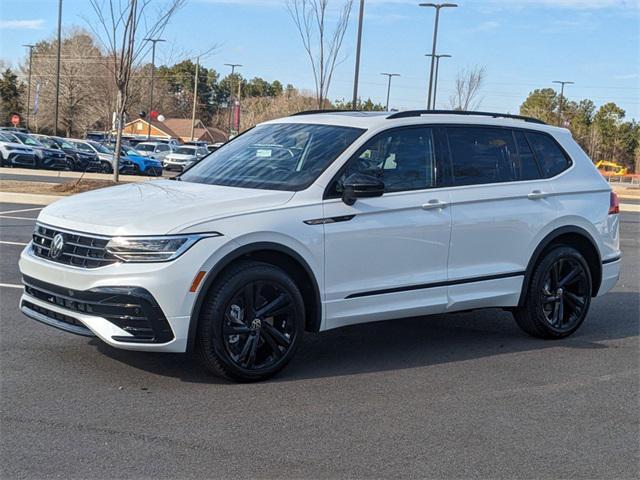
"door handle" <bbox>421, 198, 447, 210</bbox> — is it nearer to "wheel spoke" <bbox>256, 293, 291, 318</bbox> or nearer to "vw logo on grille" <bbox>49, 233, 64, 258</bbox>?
"wheel spoke" <bbox>256, 293, 291, 318</bbox>

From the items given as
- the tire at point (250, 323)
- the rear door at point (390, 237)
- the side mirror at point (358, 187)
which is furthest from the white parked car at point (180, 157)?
the tire at point (250, 323)

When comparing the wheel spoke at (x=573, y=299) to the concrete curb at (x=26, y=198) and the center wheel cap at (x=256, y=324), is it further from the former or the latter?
the concrete curb at (x=26, y=198)

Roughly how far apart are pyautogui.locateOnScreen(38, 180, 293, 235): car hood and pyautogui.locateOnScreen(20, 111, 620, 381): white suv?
1 centimetres

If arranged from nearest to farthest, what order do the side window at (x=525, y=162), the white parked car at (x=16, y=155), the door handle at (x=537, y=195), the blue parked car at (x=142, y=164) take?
the door handle at (x=537, y=195), the side window at (x=525, y=162), the white parked car at (x=16, y=155), the blue parked car at (x=142, y=164)

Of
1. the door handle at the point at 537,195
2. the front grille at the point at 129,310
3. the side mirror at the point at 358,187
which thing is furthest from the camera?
the door handle at the point at 537,195

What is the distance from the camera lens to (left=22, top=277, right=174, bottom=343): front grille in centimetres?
519

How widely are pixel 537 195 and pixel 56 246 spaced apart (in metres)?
3.92

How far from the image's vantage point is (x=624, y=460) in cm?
462

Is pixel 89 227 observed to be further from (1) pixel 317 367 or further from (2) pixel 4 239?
(2) pixel 4 239

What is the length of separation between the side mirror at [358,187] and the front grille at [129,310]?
159cm

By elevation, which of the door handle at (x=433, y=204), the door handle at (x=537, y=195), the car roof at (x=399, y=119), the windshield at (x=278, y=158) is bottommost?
the door handle at (x=433, y=204)

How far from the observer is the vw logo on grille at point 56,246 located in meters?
5.53

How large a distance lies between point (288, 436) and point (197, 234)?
142cm

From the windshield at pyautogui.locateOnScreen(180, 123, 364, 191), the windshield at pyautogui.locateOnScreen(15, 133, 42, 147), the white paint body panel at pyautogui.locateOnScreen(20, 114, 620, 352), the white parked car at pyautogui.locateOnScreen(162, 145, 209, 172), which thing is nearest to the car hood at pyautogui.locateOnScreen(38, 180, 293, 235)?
the white paint body panel at pyautogui.locateOnScreen(20, 114, 620, 352)
